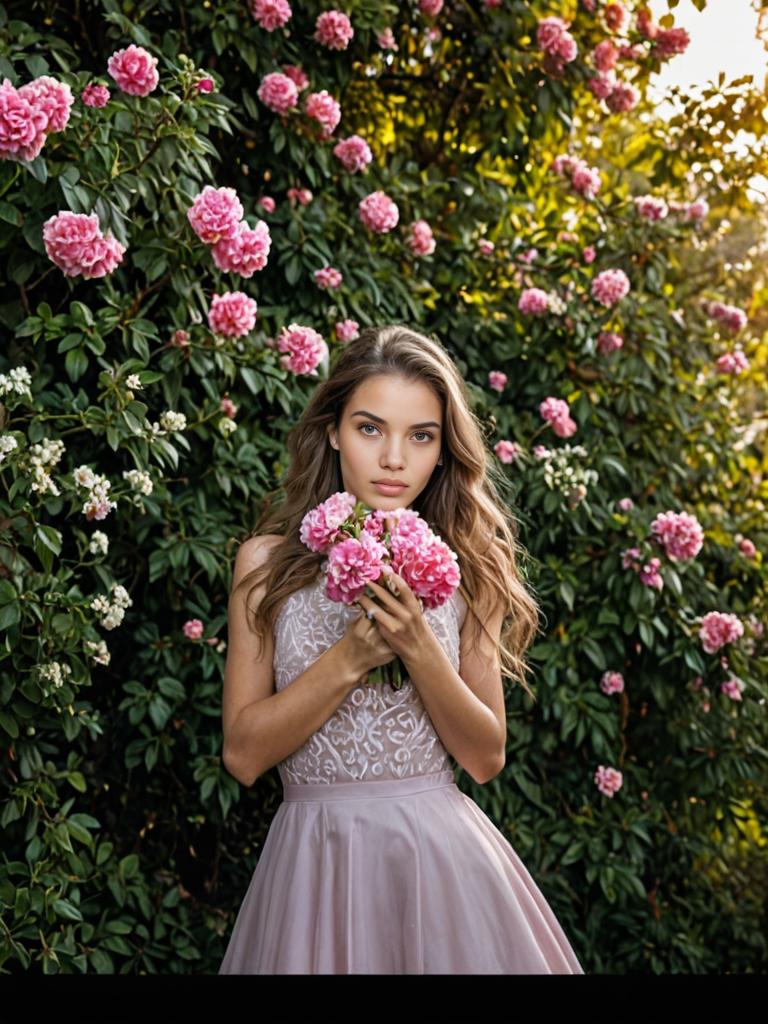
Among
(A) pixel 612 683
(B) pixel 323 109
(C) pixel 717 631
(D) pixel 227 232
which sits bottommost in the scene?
(A) pixel 612 683

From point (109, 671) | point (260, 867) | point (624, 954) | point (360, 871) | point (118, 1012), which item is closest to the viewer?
point (118, 1012)

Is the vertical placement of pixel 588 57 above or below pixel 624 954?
above

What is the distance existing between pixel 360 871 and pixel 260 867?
21 cm

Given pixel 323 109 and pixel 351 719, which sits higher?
pixel 323 109

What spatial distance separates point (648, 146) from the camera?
371cm

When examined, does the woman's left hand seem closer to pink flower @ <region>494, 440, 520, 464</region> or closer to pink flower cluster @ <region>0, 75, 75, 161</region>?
pink flower cluster @ <region>0, 75, 75, 161</region>

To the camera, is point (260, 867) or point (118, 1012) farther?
point (260, 867)

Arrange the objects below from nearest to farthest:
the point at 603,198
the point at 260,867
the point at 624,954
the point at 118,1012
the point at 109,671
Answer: the point at 118,1012, the point at 260,867, the point at 109,671, the point at 624,954, the point at 603,198

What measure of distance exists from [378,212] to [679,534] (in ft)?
3.87

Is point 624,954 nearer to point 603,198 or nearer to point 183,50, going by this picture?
point 603,198

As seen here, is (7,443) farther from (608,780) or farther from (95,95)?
(608,780)

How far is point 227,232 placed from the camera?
97.3 inches

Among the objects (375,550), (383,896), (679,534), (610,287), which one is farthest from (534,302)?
(383,896)

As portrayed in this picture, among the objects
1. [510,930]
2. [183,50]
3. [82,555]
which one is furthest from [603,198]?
[510,930]
